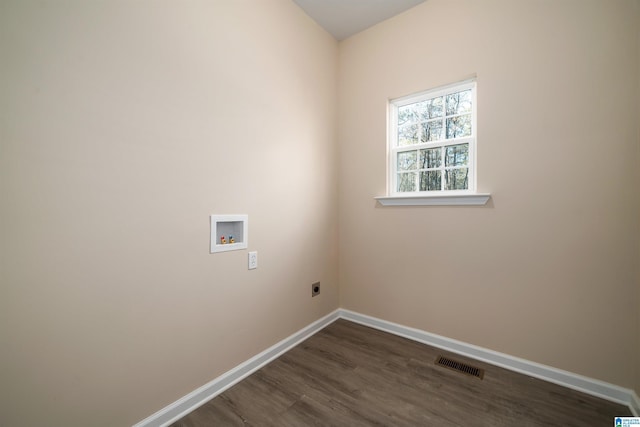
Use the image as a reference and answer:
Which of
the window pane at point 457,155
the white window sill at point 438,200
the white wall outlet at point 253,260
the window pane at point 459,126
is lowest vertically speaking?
the white wall outlet at point 253,260

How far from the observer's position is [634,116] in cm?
153

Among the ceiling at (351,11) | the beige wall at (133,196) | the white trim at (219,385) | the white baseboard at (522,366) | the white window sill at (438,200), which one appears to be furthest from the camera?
the ceiling at (351,11)

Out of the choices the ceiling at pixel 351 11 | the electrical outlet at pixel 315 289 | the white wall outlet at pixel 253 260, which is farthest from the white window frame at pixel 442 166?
the white wall outlet at pixel 253 260

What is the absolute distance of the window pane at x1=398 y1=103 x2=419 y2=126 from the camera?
2408 millimetres

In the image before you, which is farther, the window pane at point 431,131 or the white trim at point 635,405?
the window pane at point 431,131

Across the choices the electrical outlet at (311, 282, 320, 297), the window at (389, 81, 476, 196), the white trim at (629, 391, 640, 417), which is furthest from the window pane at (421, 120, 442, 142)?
the white trim at (629, 391, 640, 417)

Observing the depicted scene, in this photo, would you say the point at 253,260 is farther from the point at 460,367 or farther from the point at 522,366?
the point at 522,366

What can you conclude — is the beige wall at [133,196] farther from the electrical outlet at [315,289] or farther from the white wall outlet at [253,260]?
the electrical outlet at [315,289]

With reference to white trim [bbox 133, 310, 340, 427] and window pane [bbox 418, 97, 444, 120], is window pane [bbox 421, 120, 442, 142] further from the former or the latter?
white trim [bbox 133, 310, 340, 427]

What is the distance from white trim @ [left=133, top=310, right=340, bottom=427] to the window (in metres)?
1.62

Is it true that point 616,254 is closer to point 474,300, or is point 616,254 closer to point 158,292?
point 474,300

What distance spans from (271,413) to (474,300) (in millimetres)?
1659

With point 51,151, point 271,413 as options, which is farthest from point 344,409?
point 51,151

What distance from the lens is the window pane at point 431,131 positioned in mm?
2270
